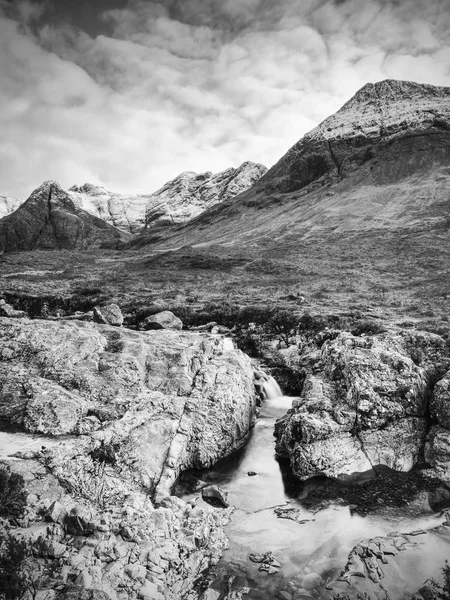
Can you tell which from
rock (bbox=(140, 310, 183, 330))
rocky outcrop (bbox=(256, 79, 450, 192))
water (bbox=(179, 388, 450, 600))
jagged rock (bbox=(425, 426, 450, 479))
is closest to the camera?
water (bbox=(179, 388, 450, 600))

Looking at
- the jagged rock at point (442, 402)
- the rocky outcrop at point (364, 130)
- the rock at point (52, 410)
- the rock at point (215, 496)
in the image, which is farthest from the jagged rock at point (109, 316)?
the rocky outcrop at point (364, 130)

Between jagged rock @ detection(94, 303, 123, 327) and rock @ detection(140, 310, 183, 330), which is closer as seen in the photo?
jagged rock @ detection(94, 303, 123, 327)

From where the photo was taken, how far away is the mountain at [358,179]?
9588 centimetres

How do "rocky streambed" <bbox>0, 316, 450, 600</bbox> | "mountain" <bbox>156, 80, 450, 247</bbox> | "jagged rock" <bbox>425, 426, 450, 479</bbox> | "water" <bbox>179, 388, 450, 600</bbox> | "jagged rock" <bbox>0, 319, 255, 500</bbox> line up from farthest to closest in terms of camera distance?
"mountain" <bbox>156, 80, 450, 247</bbox> < "jagged rock" <bbox>425, 426, 450, 479</bbox> < "jagged rock" <bbox>0, 319, 255, 500</bbox> < "water" <bbox>179, 388, 450, 600</bbox> < "rocky streambed" <bbox>0, 316, 450, 600</bbox>

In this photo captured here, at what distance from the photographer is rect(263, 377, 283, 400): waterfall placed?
22.5 meters

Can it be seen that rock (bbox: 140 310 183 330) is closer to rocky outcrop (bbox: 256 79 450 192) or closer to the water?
the water

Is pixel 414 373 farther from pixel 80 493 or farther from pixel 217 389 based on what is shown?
pixel 80 493

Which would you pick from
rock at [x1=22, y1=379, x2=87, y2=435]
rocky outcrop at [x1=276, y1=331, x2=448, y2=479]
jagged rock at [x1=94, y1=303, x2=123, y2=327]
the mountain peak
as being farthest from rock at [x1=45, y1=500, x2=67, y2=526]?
the mountain peak

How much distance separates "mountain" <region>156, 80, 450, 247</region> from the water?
3077 inches

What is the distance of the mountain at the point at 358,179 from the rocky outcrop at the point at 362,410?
7218cm

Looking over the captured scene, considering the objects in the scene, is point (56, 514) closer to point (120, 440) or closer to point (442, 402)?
point (120, 440)

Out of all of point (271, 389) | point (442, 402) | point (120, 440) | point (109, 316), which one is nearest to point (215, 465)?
point (120, 440)

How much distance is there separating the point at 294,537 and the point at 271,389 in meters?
11.5

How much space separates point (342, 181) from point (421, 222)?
173 ft
